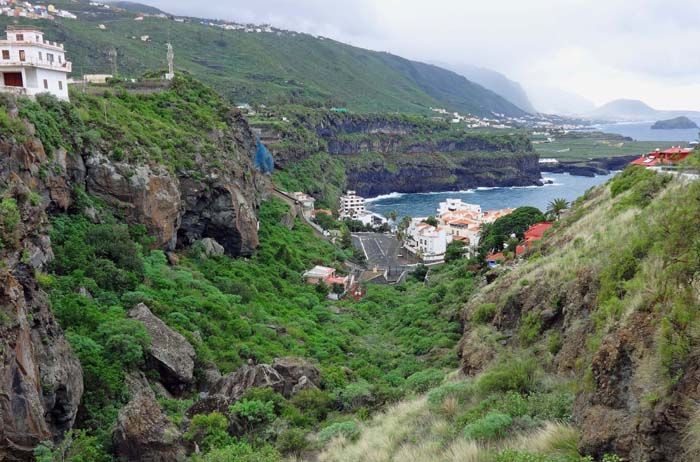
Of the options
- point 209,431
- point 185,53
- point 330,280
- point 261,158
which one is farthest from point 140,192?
point 185,53

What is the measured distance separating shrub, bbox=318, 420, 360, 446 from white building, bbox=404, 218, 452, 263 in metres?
48.2

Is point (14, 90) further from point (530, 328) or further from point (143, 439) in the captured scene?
point (530, 328)

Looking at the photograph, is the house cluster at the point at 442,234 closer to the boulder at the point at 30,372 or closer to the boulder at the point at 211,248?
the boulder at the point at 211,248

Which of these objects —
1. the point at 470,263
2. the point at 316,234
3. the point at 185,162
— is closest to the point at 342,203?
the point at 316,234

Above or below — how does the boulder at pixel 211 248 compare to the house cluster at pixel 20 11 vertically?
below

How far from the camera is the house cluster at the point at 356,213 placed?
3493 inches

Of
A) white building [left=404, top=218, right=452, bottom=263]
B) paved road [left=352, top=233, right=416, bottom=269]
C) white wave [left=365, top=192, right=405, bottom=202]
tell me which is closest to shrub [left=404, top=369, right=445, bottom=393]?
paved road [left=352, top=233, right=416, bottom=269]

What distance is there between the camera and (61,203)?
21.7 m

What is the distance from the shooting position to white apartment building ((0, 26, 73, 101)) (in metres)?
23.4

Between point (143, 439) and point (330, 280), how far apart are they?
28656mm

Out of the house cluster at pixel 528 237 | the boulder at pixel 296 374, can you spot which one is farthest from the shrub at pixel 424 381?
the house cluster at pixel 528 237

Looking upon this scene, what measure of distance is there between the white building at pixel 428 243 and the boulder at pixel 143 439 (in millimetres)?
49722

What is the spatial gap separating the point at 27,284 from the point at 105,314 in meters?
5.59

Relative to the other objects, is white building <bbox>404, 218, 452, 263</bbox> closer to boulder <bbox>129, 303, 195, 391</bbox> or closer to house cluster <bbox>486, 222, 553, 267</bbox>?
house cluster <bbox>486, 222, 553, 267</bbox>
